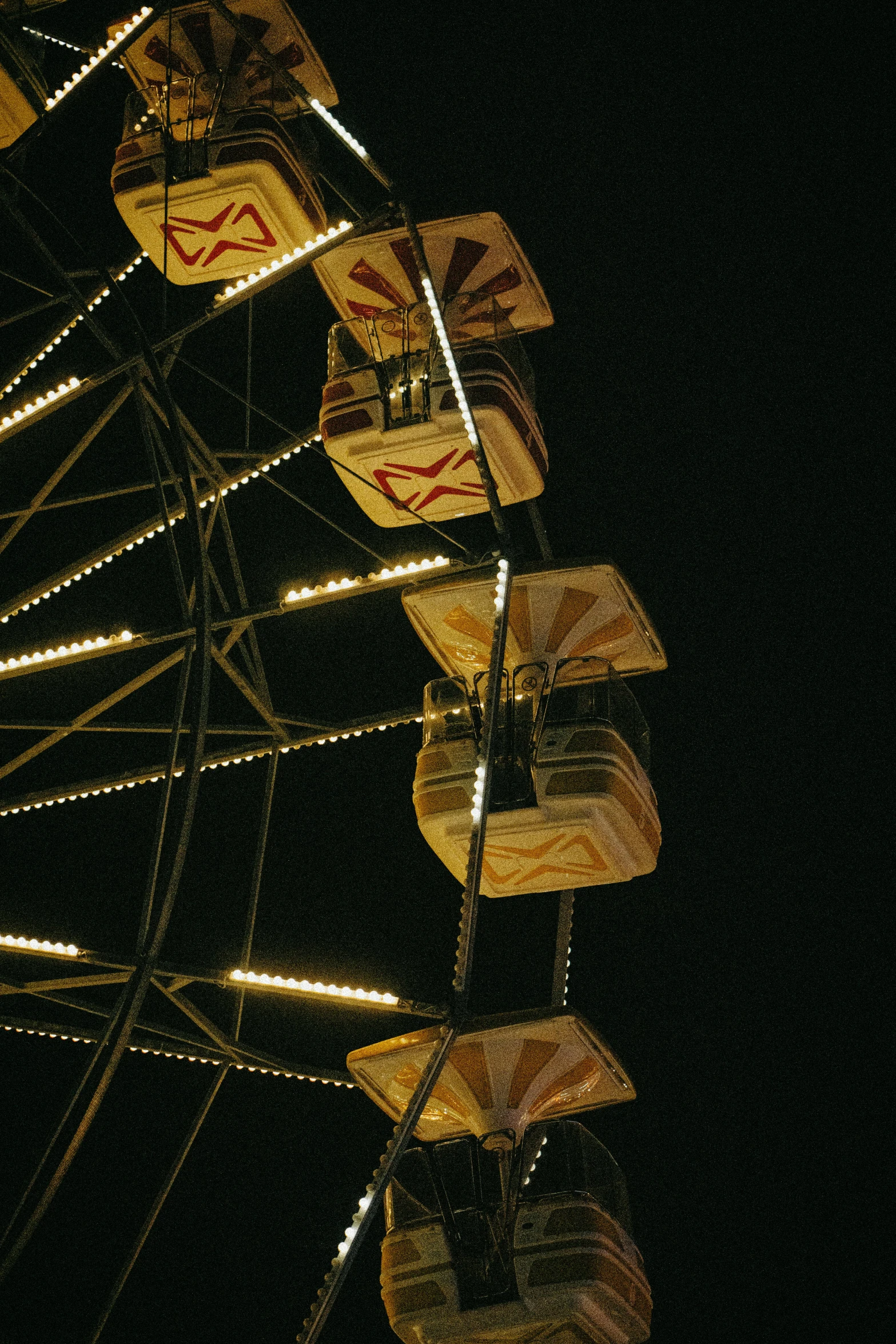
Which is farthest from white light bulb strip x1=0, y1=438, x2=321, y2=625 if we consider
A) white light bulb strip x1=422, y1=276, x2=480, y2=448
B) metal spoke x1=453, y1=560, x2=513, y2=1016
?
metal spoke x1=453, y1=560, x2=513, y2=1016

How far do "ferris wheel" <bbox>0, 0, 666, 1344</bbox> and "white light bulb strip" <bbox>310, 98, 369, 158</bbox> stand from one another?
25 millimetres

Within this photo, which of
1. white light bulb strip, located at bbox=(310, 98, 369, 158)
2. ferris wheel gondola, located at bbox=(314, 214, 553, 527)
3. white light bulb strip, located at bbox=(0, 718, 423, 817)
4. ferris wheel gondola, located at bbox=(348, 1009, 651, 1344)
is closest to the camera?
ferris wheel gondola, located at bbox=(348, 1009, 651, 1344)

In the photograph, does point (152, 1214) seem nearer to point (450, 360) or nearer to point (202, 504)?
point (202, 504)

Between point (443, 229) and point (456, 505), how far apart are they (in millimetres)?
1951

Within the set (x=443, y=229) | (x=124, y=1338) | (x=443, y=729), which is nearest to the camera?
(x=443, y=729)

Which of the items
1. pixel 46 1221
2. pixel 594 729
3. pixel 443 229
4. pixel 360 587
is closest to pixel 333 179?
Answer: pixel 443 229

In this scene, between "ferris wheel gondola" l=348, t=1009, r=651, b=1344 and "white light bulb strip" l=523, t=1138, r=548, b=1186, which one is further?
"white light bulb strip" l=523, t=1138, r=548, b=1186

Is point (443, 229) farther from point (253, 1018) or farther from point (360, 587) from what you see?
point (253, 1018)

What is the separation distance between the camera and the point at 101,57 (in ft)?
34.4

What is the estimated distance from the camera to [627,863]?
1120cm

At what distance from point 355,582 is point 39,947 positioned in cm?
280

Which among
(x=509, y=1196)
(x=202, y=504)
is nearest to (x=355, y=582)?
(x=202, y=504)

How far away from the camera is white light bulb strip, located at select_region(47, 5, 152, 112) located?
33.7 feet

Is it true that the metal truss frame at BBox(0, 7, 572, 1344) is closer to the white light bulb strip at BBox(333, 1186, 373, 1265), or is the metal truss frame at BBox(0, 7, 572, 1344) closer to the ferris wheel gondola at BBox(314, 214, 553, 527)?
the white light bulb strip at BBox(333, 1186, 373, 1265)
